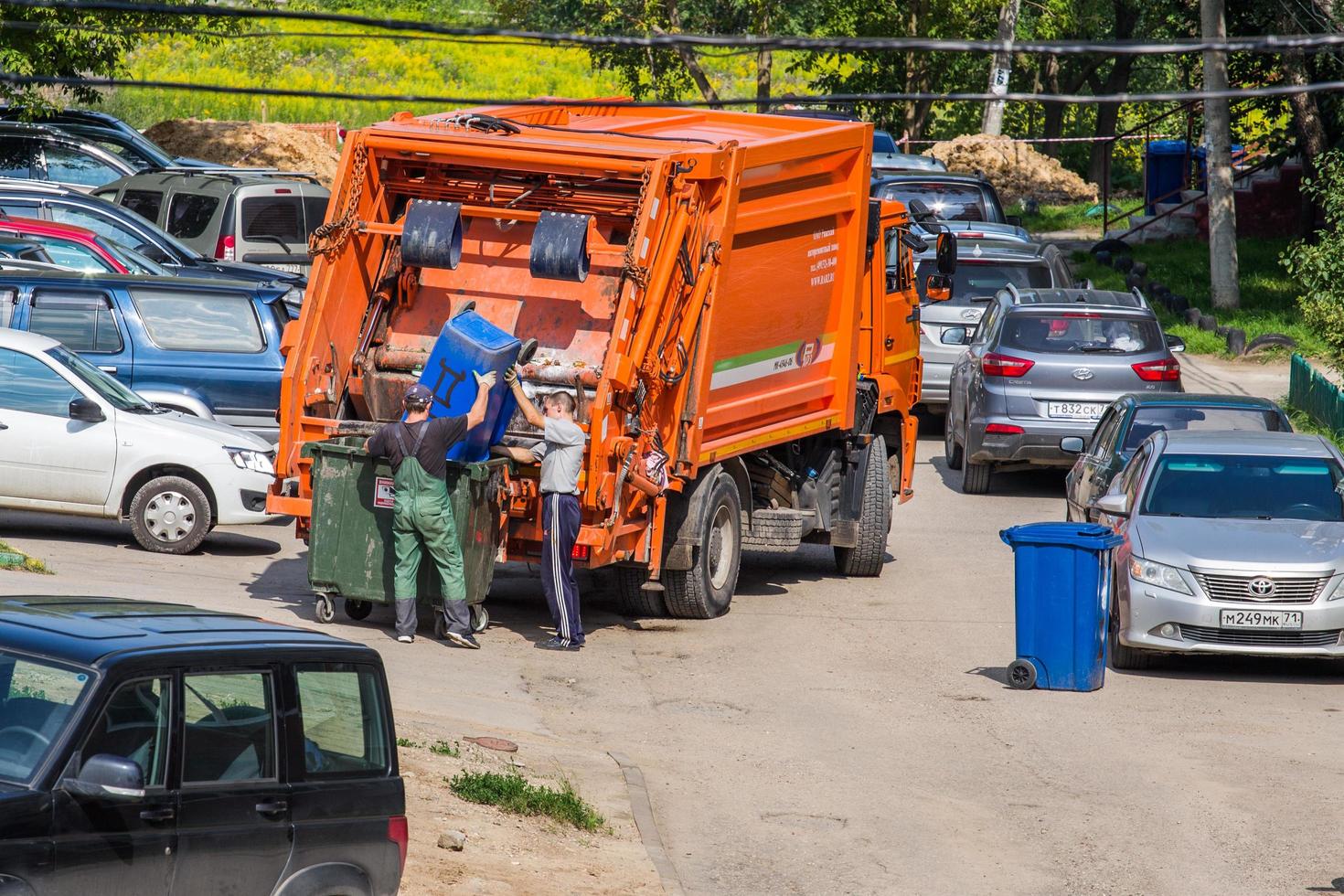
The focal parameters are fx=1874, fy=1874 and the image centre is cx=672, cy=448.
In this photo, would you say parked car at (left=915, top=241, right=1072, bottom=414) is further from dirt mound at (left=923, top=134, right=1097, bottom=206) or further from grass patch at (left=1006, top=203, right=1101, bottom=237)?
dirt mound at (left=923, top=134, right=1097, bottom=206)

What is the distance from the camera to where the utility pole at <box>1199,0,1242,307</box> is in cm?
2819

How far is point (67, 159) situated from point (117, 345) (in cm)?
1136

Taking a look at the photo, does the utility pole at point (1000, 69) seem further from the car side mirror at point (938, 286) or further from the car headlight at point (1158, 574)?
the car headlight at point (1158, 574)

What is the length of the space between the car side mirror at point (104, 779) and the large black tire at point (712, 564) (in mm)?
7598

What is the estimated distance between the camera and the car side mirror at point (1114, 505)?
1273cm

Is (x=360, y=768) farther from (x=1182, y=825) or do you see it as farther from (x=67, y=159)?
(x=67, y=159)

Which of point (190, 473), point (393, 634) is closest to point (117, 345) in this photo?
point (190, 473)

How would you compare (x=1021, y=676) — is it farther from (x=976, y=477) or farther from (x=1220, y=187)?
(x=1220, y=187)

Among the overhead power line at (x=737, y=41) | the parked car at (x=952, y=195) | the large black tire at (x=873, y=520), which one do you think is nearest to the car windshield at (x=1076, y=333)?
the large black tire at (x=873, y=520)

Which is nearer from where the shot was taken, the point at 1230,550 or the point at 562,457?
the point at 562,457

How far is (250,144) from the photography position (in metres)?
37.3

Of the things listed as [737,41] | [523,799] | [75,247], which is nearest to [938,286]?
[75,247]

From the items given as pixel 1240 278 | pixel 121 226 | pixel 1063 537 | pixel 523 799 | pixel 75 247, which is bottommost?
pixel 523 799

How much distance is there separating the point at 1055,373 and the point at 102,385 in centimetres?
924
